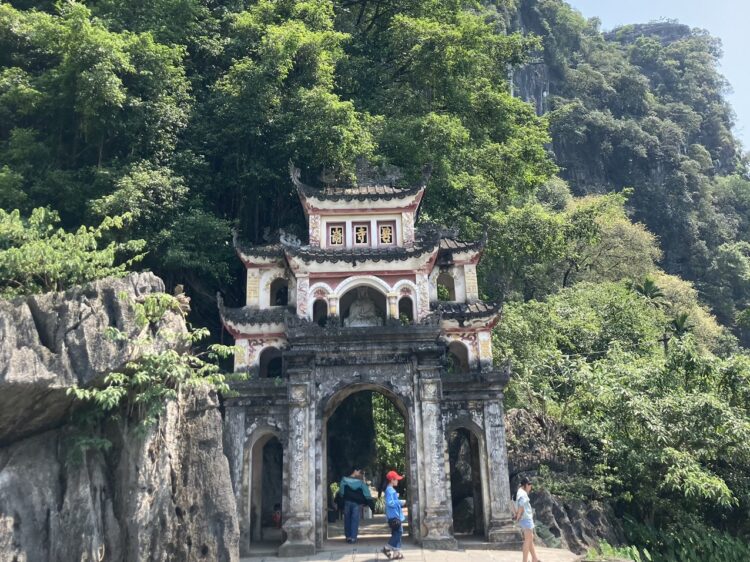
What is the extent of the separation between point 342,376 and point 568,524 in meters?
7.66

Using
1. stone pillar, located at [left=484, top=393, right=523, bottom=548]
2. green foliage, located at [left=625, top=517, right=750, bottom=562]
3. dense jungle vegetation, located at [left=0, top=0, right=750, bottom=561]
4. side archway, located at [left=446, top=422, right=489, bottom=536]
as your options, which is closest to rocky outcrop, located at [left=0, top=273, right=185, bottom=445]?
dense jungle vegetation, located at [left=0, top=0, right=750, bottom=561]

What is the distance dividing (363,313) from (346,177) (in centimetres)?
597

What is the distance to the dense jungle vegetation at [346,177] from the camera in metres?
17.5

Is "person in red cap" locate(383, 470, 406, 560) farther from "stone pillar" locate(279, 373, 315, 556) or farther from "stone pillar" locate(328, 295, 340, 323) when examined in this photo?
"stone pillar" locate(328, 295, 340, 323)

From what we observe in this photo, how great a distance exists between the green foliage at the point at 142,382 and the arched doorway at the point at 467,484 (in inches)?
347

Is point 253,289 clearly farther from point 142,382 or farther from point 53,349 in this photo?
point 53,349

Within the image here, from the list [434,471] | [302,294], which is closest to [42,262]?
[302,294]

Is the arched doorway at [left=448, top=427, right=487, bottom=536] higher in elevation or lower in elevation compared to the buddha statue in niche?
lower

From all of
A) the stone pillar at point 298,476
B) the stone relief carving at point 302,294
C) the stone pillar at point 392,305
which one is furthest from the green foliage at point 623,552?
the stone relief carving at point 302,294

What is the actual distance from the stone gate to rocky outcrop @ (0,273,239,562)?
4.05 meters

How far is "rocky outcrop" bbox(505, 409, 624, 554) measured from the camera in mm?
17484

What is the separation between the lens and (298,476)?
1542 centimetres

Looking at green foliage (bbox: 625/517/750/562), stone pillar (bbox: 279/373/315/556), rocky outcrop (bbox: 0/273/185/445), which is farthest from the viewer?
green foliage (bbox: 625/517/750/562)

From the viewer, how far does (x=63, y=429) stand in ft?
36.0
